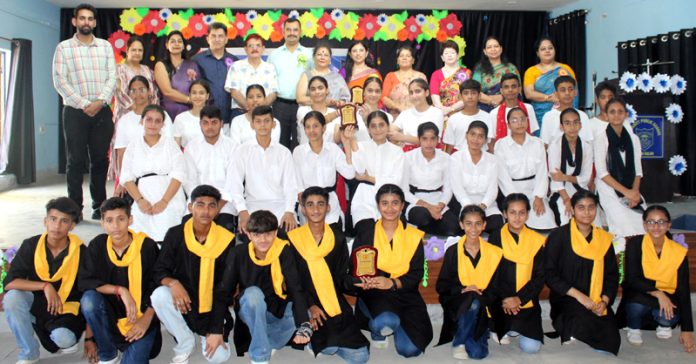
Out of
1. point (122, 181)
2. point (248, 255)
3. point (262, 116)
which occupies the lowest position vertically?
point (248, 255)

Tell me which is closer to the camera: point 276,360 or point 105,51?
point 276,360

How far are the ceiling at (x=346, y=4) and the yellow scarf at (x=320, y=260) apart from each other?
658cm

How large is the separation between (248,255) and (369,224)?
0.69 metres

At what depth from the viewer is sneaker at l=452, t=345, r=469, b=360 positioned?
9.94 feet

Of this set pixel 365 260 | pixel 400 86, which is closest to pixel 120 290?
pixel 365 260

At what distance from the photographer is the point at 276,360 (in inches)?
120

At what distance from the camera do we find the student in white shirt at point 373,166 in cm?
423

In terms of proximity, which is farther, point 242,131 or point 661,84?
point 661,84

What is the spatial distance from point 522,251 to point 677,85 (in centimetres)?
433

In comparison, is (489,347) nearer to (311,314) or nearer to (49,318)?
(311,314)

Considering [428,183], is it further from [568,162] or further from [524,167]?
[568,162]

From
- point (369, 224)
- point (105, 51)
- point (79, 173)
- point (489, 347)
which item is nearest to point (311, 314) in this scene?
point (369, 224)

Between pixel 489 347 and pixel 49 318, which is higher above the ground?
pixel 49 318

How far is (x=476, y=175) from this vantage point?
4.25 metres
